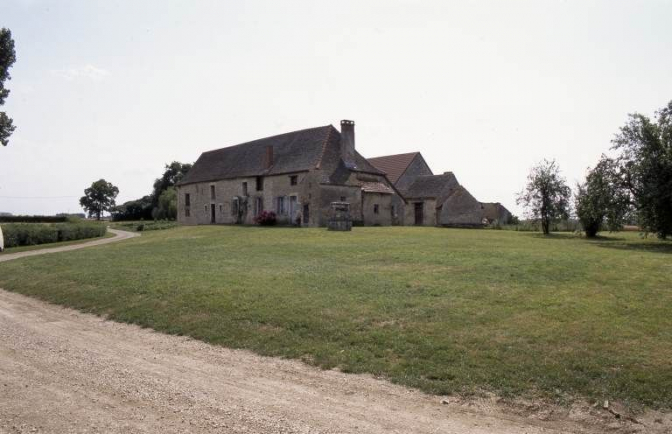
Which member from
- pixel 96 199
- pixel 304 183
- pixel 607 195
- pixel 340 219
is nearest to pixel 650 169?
pixel 607 195

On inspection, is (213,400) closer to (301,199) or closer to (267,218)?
(301,199)

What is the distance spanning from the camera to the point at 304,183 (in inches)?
1656

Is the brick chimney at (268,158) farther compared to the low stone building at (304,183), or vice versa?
the brick chimney at (268,158)

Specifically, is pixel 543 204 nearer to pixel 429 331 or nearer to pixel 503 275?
pixel 503 275

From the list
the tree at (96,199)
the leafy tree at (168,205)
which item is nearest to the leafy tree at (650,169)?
the leafy tree at (168,205)

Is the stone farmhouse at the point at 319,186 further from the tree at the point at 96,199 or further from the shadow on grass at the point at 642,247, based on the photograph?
the tree at the point at 96,199

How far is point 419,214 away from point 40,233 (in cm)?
3418

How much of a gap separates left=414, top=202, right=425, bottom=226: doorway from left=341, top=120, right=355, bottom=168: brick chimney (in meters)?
9.92

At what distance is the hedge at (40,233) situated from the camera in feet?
126

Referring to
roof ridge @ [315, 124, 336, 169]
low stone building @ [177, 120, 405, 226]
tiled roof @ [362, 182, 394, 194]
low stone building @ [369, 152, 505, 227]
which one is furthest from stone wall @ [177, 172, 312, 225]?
low stone building @ [369, 152, 505, 227]

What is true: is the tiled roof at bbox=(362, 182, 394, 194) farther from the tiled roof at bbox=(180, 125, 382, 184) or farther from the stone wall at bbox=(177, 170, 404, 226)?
the tiled roof at bbox=(180, 125, 382, 184)

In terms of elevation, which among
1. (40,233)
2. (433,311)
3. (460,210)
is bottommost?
(433,311)

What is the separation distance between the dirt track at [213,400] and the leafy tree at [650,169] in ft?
85.7

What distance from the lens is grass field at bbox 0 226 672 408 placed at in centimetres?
781
